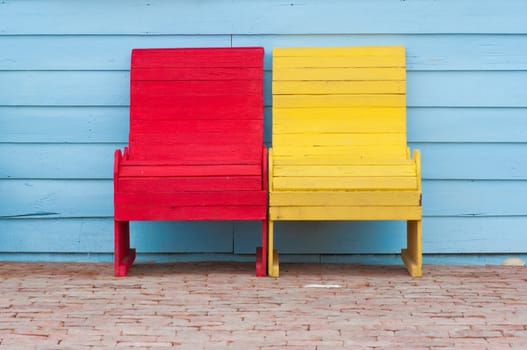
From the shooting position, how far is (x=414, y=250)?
3744mm

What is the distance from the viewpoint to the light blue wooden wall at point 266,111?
4.09m

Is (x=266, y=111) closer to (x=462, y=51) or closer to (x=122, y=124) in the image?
(x=122, y=124)

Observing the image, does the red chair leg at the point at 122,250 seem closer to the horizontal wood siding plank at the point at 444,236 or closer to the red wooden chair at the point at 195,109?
the red wooden chair at the point at 195,109

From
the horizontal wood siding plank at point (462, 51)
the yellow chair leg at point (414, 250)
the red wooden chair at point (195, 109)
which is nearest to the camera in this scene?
the yellow chair leg at point (414, 250)

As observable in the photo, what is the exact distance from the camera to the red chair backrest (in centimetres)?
394

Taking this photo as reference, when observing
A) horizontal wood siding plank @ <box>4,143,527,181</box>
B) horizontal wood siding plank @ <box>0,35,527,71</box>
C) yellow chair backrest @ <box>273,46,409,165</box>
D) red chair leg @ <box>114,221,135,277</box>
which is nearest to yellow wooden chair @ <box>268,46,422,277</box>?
yellow chair backrest @ <box>273,46,409,165</box>

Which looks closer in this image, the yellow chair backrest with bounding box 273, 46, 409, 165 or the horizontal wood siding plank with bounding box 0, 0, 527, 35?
the yellow chair backrest with bounding box 273, 46, 409, 165

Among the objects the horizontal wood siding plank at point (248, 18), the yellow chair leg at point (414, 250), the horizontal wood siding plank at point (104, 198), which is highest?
the horizontal wood siding plank at point (248, 18)

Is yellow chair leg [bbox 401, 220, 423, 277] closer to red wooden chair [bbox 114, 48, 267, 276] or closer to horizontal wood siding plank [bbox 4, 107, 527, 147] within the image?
horizontal wood siding plank [bbox 4, 107, 527, 147]

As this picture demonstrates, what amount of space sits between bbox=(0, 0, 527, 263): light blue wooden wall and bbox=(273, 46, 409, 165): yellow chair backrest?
146 millimetres

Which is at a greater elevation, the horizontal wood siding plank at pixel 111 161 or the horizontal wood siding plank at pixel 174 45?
the horizontal wood siding plank at pixel 174 45

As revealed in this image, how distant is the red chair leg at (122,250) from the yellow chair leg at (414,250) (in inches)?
56.3

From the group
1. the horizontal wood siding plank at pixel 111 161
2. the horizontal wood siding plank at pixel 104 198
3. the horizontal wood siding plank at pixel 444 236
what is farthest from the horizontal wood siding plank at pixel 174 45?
the horizontal wood siding plank at pixel 444 236

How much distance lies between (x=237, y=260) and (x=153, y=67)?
1.15 metres
